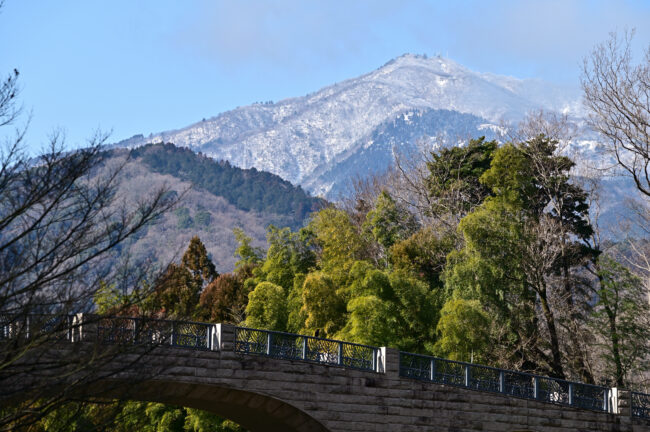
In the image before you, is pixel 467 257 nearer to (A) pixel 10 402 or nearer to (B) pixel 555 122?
(B) pixel 555 122

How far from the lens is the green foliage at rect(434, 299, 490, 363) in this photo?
32062 millimetres

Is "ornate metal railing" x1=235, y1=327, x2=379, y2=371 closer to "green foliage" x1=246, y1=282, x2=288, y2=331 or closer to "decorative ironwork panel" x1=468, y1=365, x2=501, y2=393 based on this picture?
"decorative ironwork panel" x1=468, y1=365, x2=501, y2=393

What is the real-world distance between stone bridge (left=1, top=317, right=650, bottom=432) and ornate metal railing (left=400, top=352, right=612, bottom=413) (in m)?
0.04

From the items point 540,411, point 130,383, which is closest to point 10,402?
point 130,383

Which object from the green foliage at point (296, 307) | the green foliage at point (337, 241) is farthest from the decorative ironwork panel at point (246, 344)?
the green foliage at point (337, 241)

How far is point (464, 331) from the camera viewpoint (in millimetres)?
32094

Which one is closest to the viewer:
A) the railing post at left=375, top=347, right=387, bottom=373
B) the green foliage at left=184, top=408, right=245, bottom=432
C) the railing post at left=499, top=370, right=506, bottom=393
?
the railing post at left=375, top=347, right=387, bottom=373

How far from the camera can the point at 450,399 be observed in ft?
77.4

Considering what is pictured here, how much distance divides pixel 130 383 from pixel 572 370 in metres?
24.3

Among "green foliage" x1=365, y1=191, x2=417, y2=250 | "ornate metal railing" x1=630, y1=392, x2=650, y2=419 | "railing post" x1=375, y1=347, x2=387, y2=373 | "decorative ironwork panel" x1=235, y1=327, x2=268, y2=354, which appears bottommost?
"ornate metal railing" x1=630, y1=392, x2=650, y2=419

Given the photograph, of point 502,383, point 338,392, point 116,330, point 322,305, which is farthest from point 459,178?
point 116,330

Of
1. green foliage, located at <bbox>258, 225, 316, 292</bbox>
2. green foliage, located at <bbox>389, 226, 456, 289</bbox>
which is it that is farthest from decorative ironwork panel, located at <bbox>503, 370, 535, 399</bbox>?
green foliage, located at <bbox>258, 225, 316, 292</bbox>

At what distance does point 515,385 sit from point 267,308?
1581cm

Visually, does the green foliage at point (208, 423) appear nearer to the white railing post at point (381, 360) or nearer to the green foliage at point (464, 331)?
the green foliage at point (464, 331)
